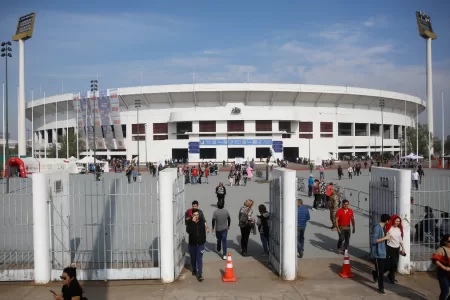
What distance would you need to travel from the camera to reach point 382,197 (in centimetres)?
845

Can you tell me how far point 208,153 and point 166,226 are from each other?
55.2 m

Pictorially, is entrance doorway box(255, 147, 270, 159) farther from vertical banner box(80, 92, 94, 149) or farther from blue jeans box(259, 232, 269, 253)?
blue jeans box(259, 232, 269, 253)

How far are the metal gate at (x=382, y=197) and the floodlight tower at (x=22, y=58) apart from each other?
5105cm

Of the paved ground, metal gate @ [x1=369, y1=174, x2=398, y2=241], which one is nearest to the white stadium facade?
metal gate @ [x1=369, y1=174, x2=398, y2=241]

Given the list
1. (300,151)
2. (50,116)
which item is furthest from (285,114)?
(50,116)

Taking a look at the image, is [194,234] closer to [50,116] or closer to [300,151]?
[300,151]

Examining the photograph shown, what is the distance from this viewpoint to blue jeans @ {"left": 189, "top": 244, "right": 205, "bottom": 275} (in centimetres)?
743

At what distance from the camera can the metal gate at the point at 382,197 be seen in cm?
796

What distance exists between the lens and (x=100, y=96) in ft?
211

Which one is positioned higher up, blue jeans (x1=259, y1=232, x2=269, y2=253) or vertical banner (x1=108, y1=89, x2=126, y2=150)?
vertical banner (x1=108, y1=89, x2=126, y2=150)

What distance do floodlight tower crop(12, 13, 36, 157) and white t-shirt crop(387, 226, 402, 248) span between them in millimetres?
52470

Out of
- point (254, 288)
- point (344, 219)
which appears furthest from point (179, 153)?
point (254, 288)

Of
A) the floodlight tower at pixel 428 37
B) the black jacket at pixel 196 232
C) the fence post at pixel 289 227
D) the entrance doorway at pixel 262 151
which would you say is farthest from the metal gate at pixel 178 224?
the floodlight tower at pixel 428 37

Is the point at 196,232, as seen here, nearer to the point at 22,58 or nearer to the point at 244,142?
the point at 244,142
